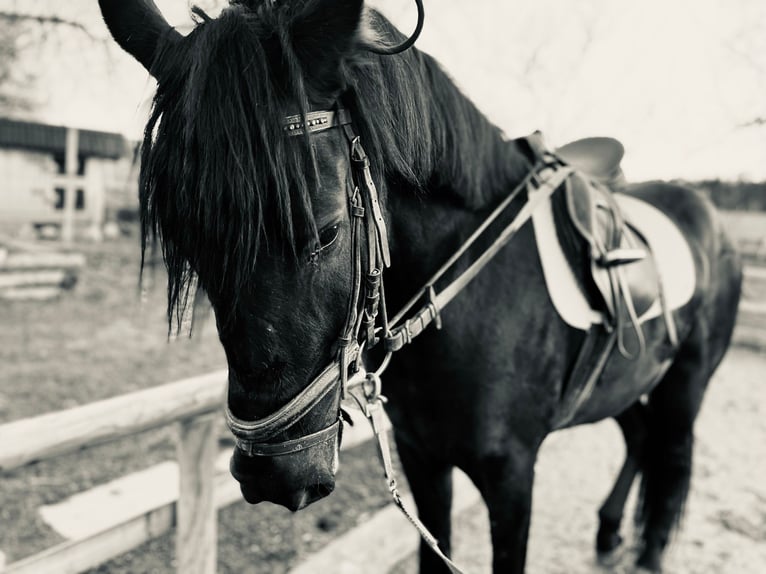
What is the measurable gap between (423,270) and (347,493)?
8.65ft

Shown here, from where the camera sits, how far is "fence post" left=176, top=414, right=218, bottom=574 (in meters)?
2.14

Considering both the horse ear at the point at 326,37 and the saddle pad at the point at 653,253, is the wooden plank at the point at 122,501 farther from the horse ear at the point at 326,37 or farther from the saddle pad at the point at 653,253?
the horse ear at the point at 326,37

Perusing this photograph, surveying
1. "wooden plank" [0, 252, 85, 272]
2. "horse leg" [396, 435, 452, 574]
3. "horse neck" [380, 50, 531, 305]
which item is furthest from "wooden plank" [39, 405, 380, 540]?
"wooden plank" [0, 252, 85, 272]

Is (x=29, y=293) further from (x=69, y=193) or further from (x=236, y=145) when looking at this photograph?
(x=236, y=145)

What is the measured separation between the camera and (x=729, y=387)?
636cm

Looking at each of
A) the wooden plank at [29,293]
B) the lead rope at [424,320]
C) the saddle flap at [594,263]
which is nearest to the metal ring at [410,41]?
the lead rope at [424,320]

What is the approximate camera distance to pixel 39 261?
27.7 ft

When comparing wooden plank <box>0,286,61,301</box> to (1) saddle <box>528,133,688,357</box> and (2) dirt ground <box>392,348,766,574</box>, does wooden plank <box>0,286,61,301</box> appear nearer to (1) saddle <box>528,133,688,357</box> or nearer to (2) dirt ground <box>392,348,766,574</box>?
(2) dirt ground <box>392,348,766,574</box>

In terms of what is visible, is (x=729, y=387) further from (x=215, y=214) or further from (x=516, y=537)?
(x=215, y=214)

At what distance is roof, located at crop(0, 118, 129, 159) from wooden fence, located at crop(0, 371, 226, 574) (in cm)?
1320

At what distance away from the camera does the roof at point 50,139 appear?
12.6 meters

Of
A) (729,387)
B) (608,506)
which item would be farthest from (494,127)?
(729,387)

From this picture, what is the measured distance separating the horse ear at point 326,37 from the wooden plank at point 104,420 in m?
1.32

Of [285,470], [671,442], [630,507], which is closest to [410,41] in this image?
[285,470]
